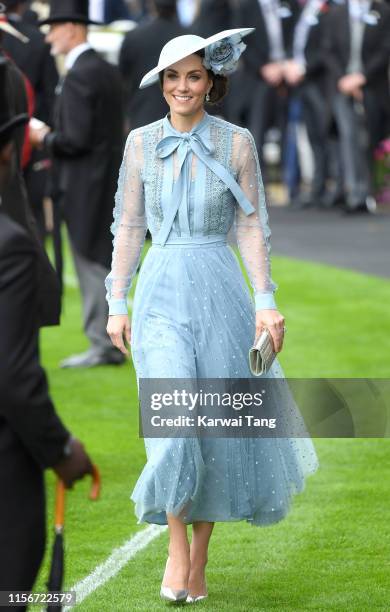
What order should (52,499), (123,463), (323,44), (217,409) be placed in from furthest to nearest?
(323,44) → (123,463) → (52,499) → (217,409)

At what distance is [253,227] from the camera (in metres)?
5.80

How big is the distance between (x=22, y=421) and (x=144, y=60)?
1094 cm

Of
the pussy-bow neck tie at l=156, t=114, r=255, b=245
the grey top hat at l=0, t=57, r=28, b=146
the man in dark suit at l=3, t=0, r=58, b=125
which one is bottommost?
the man in dark suit at l=3, t=0, r=58, b=125

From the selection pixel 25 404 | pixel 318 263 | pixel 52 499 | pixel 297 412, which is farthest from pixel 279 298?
pixel 25 404

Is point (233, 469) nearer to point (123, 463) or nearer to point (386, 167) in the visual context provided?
point (123, 463)

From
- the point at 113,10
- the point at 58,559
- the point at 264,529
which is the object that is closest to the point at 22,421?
the point at 58,559

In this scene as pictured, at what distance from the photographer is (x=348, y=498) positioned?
732cm

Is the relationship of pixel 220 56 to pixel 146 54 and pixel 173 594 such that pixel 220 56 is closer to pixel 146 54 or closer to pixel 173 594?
pixel 173 594

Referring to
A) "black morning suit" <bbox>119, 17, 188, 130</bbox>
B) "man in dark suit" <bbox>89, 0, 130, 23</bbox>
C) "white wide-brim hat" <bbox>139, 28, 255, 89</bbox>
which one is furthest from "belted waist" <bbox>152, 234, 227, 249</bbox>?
"man in dark suit" <bbox>89, 0, 130, 23</bbox>

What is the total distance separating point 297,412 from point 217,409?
0.40m

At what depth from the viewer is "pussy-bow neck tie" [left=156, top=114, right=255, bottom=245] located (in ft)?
18.7

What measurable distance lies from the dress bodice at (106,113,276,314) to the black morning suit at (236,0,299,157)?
1411 cm

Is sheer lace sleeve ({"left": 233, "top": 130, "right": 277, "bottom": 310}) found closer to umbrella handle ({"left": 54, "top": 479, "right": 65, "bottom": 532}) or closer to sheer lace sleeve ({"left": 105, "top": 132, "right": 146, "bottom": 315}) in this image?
sheer lace sleeve ({"left": 105, "top": 132, "right": 146, "bottom": 315})

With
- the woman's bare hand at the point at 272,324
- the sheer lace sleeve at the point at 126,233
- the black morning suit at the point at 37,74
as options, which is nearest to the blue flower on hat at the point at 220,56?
the sheer lace sleeve at the point at 126,233
